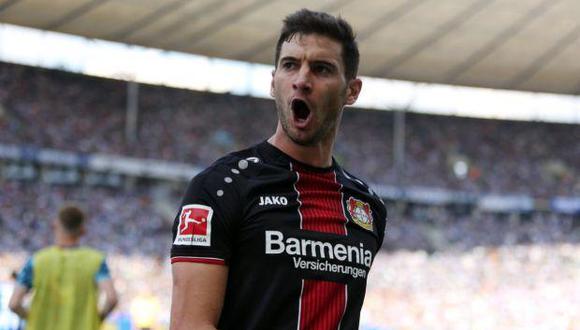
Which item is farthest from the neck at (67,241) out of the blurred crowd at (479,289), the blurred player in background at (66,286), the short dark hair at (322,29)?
the blurred crowd at (479,289)

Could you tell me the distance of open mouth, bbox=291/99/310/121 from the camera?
1.99 metres

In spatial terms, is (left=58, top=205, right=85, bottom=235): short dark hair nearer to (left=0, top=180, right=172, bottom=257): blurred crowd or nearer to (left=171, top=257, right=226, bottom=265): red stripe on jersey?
(left=171, top=257, right=226, bottom=265): red stripe on jersey

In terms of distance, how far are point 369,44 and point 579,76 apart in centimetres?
868

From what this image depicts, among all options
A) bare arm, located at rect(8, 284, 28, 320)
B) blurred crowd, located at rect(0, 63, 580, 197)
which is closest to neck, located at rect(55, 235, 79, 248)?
bare arm, located at rect(8, 284, 28, 320)

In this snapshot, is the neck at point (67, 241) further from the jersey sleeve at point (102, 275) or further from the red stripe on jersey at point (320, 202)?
the red stripe on jersey at point (320, 202)

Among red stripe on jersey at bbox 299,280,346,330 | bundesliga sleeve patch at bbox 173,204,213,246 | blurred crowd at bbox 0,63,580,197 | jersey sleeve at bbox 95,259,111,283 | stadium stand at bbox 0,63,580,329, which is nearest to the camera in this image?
bundesliga sleeve patch at bbox 173,204,213,246

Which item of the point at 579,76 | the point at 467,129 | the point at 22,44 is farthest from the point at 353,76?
the point at 467,129

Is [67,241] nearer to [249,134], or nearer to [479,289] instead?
[479,289]

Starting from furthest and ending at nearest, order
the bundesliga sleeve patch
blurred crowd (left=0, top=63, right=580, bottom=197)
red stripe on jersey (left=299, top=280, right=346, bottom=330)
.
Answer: blurred crowd (left=0, top=63, right=580, bottom=197), red stripe on jersey (left=299, top=280, right=346, bottom=330), the bundesliga sleeve patch

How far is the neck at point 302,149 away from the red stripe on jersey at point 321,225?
3 cm

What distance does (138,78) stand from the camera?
31.0 meters

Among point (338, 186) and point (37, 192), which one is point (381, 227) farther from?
point (37, 192)

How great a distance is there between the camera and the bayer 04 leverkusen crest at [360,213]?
2.17m

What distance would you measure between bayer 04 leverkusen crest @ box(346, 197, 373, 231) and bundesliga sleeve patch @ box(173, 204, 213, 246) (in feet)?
1.48
